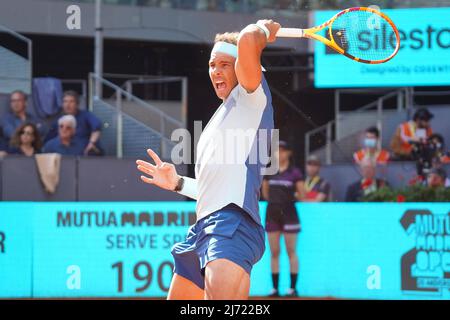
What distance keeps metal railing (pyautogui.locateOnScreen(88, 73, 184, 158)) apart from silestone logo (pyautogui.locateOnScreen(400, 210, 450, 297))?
2.56 meters

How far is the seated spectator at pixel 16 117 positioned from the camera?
9.13 metres

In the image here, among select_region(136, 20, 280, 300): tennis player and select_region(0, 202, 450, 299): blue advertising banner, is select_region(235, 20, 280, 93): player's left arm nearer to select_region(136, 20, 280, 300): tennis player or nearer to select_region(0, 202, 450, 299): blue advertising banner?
select_region(136, 20, 280, 300): tennis player

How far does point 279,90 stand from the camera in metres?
10.4

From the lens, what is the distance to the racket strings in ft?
18.5

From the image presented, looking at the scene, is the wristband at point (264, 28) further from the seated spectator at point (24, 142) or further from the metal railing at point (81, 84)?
the metal railing at point (81, 84)

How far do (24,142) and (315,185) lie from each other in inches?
125

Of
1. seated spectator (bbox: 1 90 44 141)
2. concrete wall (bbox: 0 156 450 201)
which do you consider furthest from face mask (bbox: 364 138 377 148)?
seated spectator (bbox: 1 90 44 141)

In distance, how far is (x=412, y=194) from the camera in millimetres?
9500

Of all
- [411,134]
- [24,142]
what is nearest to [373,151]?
[411,134]

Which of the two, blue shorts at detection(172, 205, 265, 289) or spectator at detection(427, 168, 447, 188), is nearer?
blue shorts at detection(172, 205, 265, 289)

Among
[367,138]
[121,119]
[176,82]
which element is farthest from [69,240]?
[367,138]

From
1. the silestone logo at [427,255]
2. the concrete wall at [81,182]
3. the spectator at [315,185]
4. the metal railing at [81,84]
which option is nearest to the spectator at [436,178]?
the silestone logo at [427,255]

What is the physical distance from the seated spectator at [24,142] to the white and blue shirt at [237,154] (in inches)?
207

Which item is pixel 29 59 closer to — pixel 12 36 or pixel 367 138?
pixel 12 36
